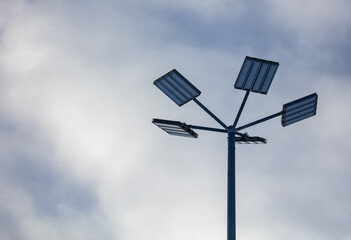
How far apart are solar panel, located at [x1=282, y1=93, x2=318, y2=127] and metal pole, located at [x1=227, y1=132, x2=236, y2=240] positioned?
6.38 feet

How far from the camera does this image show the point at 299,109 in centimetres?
1343

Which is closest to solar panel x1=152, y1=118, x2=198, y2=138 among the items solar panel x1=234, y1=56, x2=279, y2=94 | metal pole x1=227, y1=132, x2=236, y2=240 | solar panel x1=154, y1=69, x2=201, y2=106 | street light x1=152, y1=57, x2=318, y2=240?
street light x1=152, y1=57, x2=318, y2=240

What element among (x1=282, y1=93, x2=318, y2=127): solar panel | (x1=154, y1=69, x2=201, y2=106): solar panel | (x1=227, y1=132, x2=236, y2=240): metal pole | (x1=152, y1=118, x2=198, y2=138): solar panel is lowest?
(x1=227, y1=132, x2=236, y2=240): metal pole

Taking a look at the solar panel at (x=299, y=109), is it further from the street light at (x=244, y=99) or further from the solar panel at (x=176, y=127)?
the solar panel at (x=176, y=127)

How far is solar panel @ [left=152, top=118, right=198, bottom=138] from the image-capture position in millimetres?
12945

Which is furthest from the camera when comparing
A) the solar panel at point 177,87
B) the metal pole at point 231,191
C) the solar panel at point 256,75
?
the solar panel at point 177,87

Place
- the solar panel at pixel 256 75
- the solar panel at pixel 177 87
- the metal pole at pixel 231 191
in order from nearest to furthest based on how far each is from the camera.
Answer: the metal pole at pixel 231 191 → the solar panel at pixel 256 75 → the solar panel at pixel 177 87

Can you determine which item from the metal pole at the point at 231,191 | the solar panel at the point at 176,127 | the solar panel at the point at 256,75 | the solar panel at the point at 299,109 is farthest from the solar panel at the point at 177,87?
the solar panel at the point at 299,109

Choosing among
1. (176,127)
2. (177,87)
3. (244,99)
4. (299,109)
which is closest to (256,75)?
(244,99)

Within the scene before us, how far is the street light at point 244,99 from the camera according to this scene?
12.9 metres

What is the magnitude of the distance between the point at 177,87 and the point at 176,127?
1.25 metres

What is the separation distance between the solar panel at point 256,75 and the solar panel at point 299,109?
915 mm

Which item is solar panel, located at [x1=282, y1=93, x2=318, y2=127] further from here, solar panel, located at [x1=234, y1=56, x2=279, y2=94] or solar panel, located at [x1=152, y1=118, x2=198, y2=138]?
solar panel, located at [x1=152, y1=118, x2=198, y2=138]

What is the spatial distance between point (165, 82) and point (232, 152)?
9.90ft
